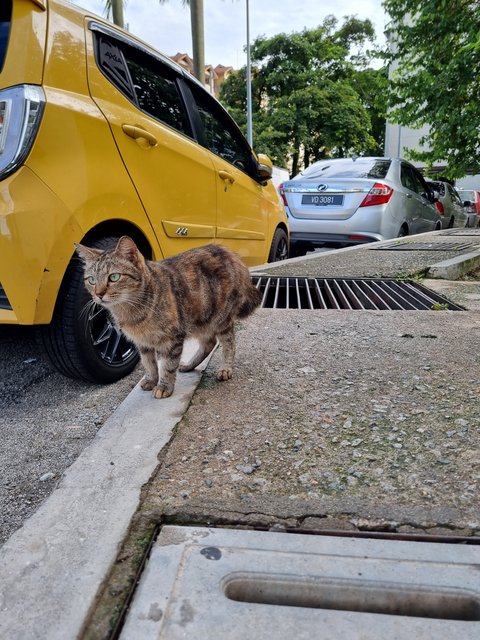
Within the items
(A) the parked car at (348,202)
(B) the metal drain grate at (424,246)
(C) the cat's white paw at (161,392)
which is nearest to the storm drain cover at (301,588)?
(C) the cat's white paw at (161,392)

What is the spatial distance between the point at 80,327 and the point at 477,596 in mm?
2092

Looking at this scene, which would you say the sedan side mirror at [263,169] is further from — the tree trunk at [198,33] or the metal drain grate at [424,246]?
the tree trunk at [198,33]

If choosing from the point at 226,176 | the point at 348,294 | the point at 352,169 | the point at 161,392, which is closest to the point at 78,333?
the point at 161,392

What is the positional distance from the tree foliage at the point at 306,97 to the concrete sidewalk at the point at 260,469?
28309 millimetres

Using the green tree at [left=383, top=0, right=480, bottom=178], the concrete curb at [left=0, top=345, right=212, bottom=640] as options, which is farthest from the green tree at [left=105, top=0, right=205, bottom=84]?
the concrete curb at [left=0, top=345, right=212, bottom=640]

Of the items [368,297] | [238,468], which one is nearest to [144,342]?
[238,468]

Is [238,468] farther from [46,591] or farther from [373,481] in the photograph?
[46,591]

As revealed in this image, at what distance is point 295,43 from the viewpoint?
30828 millimetres

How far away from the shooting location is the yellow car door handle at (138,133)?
2956mm

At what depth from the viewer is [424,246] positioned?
286 inches

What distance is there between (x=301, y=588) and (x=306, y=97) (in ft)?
103

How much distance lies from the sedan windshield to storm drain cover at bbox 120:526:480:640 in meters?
7.28

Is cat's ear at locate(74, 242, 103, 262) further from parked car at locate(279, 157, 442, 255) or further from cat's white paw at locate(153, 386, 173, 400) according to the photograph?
parked car at locate(279, 157, 442, 255)

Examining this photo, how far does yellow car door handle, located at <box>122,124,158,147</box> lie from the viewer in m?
2.96
